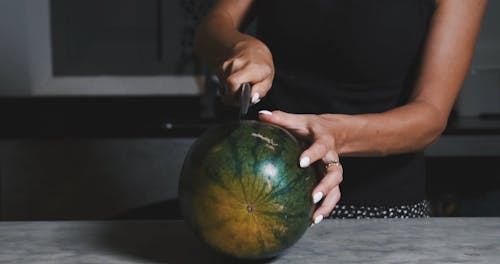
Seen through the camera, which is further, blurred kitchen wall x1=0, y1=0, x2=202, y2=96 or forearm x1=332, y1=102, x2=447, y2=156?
blurred kitchen wall x1=0, y1=0, x2=202, y2=96

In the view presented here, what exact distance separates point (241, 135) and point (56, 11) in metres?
2.91

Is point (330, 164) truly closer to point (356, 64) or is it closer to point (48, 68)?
point (356, 64)

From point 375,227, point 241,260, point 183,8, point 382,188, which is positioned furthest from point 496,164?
point 241,260

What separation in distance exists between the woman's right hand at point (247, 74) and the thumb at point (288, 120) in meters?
0.06

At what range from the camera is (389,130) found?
1219mm

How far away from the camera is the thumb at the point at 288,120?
1023 millimetres

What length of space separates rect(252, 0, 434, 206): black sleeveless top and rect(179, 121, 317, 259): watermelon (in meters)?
0.58

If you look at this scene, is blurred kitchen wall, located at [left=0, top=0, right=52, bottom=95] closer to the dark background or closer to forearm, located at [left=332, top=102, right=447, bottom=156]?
the dark background

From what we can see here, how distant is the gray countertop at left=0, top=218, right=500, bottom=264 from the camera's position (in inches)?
40.3

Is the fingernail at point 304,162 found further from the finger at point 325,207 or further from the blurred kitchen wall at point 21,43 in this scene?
the blurred kitchen wall at point 21,43

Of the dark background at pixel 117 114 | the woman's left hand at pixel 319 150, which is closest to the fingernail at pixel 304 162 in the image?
the woman's left hand at pixel 319 150

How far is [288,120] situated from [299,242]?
217mm

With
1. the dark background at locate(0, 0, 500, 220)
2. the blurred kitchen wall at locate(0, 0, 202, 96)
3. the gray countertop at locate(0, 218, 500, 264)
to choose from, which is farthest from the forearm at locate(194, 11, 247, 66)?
the blurred kitchen wall at locate(0, 0, 202, 96)

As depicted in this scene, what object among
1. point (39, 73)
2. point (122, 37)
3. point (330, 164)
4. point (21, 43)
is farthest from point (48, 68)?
point (330, 164)
